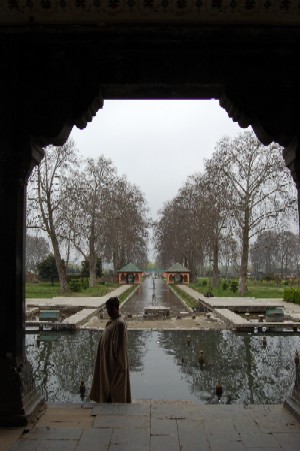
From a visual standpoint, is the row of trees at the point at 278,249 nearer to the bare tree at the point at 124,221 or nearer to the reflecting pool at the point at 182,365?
the bare tree at the point at 124,221

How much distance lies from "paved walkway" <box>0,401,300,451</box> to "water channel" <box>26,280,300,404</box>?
362 centimetres

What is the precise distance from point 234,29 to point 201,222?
33142 mm

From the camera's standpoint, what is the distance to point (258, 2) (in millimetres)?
4316

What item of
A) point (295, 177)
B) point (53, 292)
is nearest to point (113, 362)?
point (295, 177)

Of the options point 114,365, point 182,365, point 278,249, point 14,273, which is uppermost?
point 278,249

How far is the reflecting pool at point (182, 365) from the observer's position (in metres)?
8.84

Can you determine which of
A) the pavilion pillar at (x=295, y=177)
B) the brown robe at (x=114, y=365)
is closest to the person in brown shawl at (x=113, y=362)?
the brown robe at (x=114, y=365)

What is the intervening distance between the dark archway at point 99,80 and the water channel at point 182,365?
4524 mm

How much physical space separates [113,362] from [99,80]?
3.15 metres

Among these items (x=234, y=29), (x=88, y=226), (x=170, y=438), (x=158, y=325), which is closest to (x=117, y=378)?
(x=170, y=438)

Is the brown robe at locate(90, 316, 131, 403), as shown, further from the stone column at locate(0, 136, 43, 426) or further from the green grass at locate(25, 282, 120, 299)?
the green grass at locate(25, 282, 120, 299)

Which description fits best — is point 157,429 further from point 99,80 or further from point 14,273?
point 99,80

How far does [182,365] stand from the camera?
36.0 ft

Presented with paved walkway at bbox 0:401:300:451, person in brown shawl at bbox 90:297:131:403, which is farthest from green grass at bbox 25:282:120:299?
paved walkway at bbox 0:401:300:451
